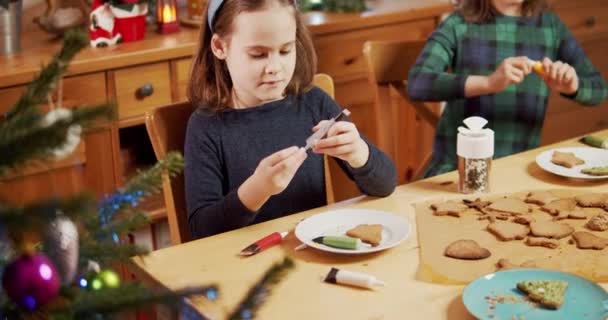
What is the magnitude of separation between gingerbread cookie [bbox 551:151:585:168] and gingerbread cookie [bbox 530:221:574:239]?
29cm

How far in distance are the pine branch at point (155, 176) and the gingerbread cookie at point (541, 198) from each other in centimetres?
78

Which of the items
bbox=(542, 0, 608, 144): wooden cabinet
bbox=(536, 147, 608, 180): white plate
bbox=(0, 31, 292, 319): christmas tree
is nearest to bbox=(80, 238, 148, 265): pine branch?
bbox=(0, 31, 292, 319): christmas tree

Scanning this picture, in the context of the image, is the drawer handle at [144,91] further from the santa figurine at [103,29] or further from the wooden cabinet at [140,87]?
the santa figurine at [103,29]

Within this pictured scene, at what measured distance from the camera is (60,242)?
0.79 meters

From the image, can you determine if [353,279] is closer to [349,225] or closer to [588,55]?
[349,225]

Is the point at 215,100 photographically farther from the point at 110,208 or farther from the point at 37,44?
the point at 37,44

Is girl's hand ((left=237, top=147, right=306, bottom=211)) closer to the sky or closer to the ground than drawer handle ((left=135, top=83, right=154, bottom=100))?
closer to the sky

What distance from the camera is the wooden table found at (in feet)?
3.74

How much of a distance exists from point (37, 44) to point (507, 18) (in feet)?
4.41

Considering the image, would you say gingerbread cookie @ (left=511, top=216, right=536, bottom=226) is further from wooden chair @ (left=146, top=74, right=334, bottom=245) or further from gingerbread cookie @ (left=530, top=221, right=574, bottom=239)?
wooden chair @ (left=146, top=74, right=334, bottom=245)

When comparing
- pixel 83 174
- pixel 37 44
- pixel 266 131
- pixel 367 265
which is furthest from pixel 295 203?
pixel 37 44

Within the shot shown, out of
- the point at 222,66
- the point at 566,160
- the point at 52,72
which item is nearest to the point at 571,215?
the point at 566,160

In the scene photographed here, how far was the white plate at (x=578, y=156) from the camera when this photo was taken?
162cm

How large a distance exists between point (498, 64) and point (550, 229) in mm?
947
